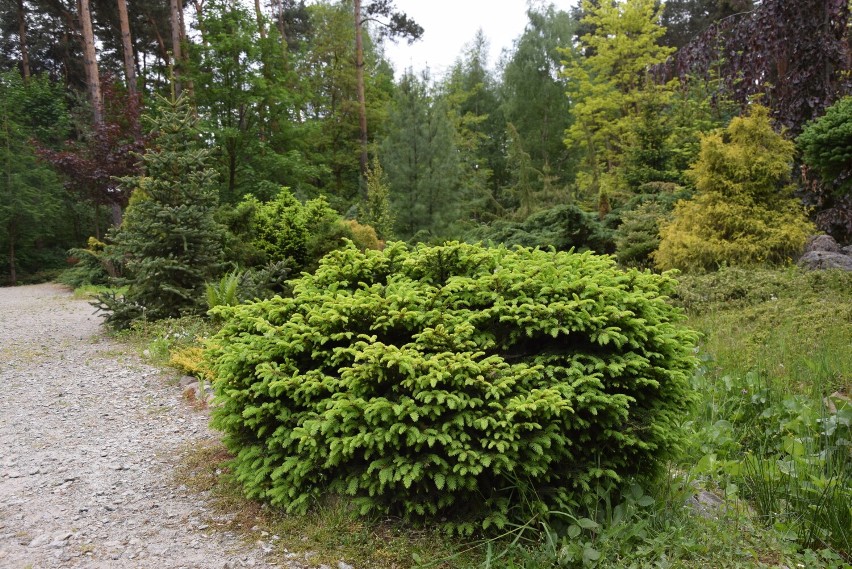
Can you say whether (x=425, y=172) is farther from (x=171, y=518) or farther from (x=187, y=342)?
(x=171, y=518)

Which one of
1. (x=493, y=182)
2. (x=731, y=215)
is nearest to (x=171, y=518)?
(x=731, y=215)

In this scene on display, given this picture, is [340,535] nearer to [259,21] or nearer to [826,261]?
[826,261]

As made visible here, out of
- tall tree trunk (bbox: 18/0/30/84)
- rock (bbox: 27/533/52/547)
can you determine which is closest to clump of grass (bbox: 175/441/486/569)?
rock (bbox: 27/533/52/547)

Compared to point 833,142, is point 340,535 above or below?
below

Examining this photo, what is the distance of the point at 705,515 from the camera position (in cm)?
262

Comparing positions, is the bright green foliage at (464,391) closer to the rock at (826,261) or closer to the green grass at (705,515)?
the green grass at (705,515)

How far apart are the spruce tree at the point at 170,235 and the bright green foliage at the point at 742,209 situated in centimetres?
652

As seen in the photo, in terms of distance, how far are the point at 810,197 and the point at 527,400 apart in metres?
8.33

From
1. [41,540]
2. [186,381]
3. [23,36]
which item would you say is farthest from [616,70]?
[23,36]

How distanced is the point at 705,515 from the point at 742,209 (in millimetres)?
6751

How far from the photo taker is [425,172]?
13586 millimetres

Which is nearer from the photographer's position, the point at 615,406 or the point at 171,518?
the point at 615,406

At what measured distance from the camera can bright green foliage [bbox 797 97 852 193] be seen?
5.29m

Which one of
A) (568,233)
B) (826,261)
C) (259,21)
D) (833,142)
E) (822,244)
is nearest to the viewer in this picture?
(833,142)
